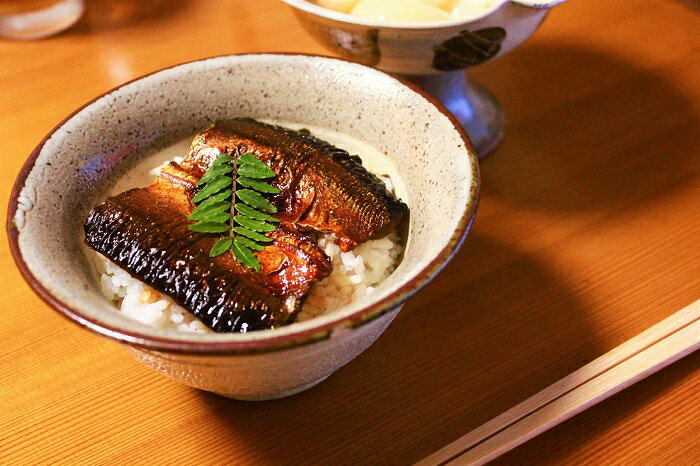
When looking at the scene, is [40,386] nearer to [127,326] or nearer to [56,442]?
[56,442]

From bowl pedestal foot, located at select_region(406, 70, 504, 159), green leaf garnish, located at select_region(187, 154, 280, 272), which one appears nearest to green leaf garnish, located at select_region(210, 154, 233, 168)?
green leaf garnish, located at select_region(187, 154, 280, 272)

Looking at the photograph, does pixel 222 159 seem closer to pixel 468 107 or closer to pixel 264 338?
pixel 264 338

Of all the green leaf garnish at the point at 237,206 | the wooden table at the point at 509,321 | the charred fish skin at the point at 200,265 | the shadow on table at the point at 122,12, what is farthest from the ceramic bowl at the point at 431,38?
the shadow on table at the point at 122,12

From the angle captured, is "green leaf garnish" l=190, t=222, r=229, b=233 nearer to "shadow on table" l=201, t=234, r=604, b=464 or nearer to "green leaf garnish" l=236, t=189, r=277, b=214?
"green leaf garnish" l=236, t=189, r=277, b=214

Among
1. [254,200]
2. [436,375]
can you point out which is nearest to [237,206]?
[254,200]

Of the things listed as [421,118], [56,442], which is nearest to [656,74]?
[421,118]

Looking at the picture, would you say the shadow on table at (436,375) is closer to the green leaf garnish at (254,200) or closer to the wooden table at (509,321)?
the wooden table at (509,321)
